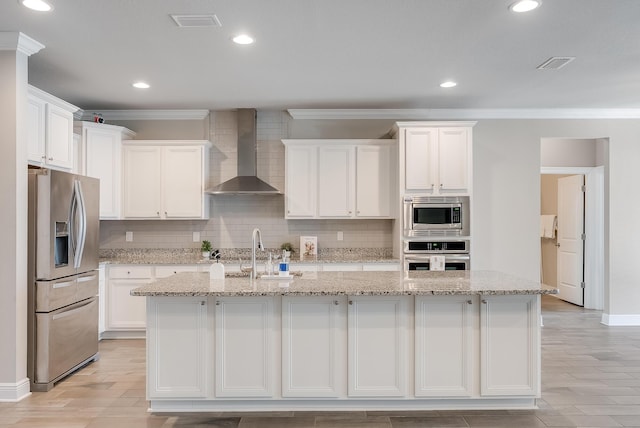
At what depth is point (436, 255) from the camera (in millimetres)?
5375

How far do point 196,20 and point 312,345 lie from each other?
239 cm

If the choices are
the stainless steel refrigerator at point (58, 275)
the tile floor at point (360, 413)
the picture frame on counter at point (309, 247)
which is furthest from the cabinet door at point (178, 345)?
the picture frame on counter at point (309, 247)

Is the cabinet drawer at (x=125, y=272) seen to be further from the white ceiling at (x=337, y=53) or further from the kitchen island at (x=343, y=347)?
the kitchen island at (x=343, y=347)

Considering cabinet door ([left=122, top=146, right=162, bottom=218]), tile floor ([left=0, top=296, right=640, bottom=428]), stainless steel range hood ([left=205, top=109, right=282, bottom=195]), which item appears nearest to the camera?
tile floor ([left=0, top=296, right=640, bottom=428])

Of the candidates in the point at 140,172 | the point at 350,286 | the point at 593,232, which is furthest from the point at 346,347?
the point at 593,232

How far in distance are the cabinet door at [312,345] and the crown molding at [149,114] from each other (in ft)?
11.8

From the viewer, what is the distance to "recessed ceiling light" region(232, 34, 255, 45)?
3566 mm

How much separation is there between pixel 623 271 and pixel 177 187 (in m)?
5.78

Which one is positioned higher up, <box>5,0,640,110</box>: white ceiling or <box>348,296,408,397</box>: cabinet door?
<box>5,0,640,110</box>: white ceiling

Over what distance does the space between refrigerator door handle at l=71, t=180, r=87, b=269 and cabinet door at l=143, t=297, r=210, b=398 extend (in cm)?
132

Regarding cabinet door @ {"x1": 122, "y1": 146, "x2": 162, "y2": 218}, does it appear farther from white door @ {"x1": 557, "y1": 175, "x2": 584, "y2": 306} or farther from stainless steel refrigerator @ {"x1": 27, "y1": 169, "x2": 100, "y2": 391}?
white door @ {"x1": 557, "y1": 175, "x2": 584, "y2": 306}

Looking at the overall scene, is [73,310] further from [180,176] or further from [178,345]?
[180,176]

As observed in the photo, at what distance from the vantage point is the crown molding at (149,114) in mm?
5938

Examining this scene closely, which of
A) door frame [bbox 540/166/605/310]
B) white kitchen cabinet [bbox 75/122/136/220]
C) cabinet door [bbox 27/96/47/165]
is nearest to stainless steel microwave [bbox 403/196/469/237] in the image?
door frame [bbox 540/166/605/310]
